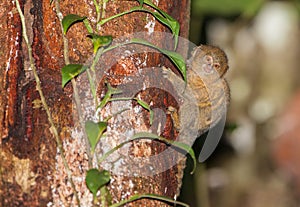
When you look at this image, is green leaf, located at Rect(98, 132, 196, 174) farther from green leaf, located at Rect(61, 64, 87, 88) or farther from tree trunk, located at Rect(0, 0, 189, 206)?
green leaf, located at Rect(61, 64, 87, 88)

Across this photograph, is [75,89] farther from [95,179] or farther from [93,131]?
[95,179]

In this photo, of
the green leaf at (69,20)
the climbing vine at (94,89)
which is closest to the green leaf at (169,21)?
the climbing vine at (94,89)

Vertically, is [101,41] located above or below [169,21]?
below

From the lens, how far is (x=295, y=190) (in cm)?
883

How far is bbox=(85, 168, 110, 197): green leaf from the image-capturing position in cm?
269

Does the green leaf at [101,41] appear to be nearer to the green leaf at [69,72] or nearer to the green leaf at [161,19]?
the green leaf at [69,72]

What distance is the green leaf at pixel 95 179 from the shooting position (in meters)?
2.69

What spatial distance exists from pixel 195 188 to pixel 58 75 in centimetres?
330

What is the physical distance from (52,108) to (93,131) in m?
0.33

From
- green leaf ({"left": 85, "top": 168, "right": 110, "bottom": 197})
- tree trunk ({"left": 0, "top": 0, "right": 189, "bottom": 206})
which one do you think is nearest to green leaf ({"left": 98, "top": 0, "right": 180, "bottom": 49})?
tree trunk ({"left": 0, "top": 0, "right": 189, "bottom": 206})

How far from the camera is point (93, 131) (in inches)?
107

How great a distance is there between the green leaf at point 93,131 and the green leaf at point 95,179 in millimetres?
104

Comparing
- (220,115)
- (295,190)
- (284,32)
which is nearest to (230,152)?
(295,190)

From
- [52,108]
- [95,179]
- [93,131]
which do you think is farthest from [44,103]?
[95,179]
